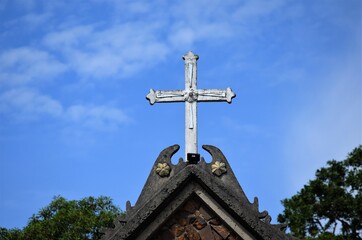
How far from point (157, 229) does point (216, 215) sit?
0.84m

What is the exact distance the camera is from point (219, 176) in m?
10.7

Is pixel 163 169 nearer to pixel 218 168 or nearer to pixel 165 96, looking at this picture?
pixel 218 168

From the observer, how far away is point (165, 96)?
11.7 meters

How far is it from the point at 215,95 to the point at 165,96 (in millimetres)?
775

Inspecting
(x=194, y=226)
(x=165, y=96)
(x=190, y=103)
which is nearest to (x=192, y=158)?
(x=194, y=226)

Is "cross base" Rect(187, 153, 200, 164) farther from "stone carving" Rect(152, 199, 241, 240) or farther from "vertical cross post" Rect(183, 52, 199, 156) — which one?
"stone carving" Rect(152, 199, 241, 240)

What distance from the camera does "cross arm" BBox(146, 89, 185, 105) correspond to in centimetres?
1167

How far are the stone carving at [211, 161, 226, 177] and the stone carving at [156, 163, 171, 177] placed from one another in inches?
24.8

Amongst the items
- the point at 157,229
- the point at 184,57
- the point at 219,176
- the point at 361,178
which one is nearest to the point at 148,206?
the point at 157,229

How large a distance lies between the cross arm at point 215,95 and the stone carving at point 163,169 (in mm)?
1379

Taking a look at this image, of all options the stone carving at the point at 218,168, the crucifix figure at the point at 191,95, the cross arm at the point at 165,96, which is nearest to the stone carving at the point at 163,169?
the stone carving at the point at 218,168

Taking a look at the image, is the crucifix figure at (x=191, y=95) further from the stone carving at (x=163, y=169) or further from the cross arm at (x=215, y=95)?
the stone carving at (x=163, y=169)

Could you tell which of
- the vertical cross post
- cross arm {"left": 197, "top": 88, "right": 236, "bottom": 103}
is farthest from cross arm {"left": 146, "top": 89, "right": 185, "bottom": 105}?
cross arm {"left": 197, "top": 88, "right": 236, "bottom": 103}

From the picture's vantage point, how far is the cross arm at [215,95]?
11.7 metres
